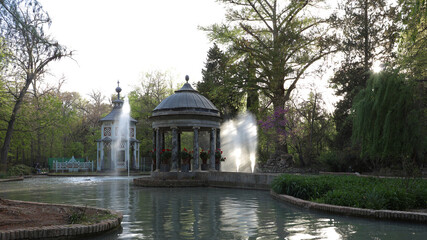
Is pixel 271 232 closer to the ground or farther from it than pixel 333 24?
closer to the ground

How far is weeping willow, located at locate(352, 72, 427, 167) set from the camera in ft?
54.6

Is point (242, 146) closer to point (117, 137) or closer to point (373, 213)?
point (117, 137)

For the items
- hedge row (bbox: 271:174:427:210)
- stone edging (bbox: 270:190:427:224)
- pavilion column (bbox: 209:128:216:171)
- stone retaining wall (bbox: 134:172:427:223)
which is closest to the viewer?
stone edging (bbox: 270:190:427:224)

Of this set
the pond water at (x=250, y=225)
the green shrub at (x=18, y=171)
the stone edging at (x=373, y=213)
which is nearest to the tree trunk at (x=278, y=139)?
the pond water at (x=250, y=225)

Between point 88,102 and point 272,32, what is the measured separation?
40.0 metres

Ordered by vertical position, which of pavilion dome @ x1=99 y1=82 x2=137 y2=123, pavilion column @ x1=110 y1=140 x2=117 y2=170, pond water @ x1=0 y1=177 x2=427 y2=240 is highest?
pavilion dome @ x1=99 y1=82 x2=137 y2=123

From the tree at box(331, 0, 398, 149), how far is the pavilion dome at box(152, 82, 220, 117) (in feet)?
31.7

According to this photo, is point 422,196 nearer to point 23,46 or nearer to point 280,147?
point 23,46

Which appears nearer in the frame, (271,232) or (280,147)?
(271,232)

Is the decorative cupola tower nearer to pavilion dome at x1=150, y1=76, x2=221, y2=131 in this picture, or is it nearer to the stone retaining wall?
pavilion dome at x1=150, y1=76, x2=221, y2=131

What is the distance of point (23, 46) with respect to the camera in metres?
9.55

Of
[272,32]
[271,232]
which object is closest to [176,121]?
[272,32]

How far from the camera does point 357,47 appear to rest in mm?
27578

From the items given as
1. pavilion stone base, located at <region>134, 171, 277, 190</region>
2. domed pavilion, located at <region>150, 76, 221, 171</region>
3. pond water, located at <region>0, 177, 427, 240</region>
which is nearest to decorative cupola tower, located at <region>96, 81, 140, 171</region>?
domed pavilion, located at <region>150, 76, 221, 171</region>
